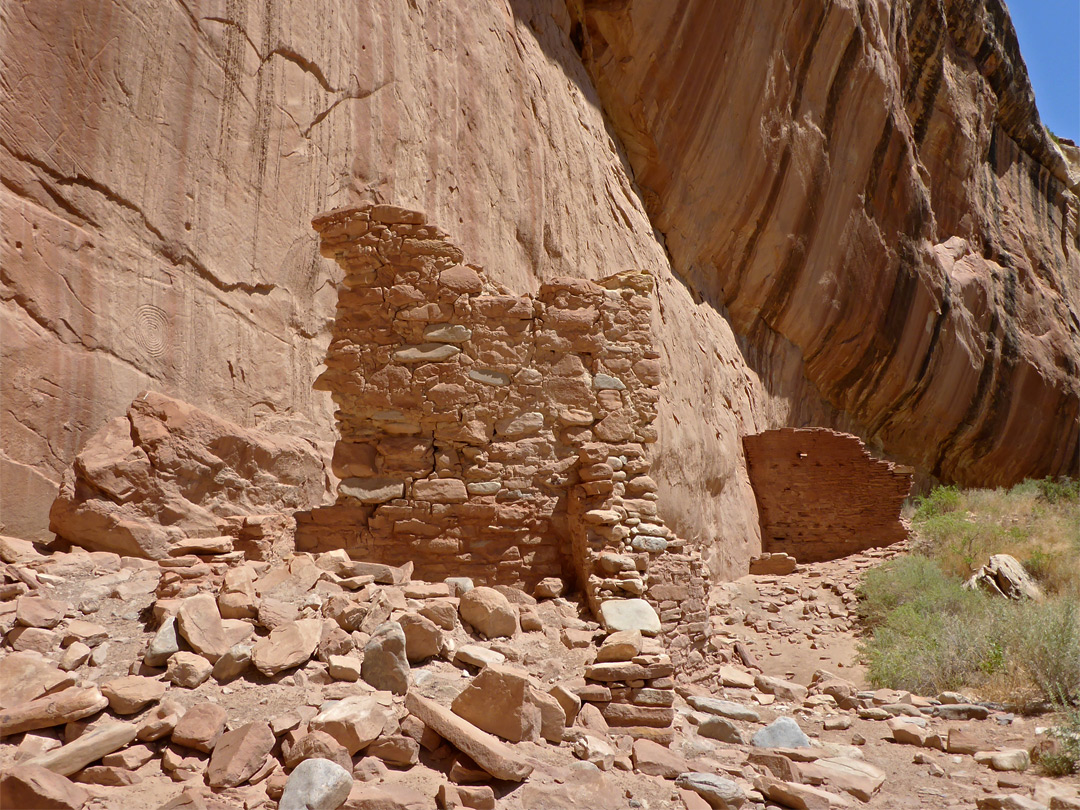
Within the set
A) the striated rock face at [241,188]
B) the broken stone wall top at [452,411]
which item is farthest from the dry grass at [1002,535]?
the broken stone wall top at [452,411]

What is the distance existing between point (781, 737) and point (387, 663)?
1.95 m

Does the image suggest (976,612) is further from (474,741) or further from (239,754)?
(239,754)

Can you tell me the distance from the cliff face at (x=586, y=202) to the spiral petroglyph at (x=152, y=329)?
2 cm

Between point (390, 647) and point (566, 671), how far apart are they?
1.05 metres

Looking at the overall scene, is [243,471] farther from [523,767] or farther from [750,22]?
[750,22]

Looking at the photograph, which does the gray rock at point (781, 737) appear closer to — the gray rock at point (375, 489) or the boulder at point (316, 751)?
the boulder at point (316, 751)

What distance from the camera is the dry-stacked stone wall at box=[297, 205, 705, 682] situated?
Result: 15.3 ft

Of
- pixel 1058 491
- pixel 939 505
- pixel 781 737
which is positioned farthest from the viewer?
pixel 1058 491

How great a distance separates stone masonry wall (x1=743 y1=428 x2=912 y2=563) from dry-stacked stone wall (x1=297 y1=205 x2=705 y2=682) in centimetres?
805

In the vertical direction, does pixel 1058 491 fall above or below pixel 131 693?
above

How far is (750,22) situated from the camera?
12891mm

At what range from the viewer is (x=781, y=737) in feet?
11.9

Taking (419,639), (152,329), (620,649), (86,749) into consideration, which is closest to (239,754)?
(86,749)

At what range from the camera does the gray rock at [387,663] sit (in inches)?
117
